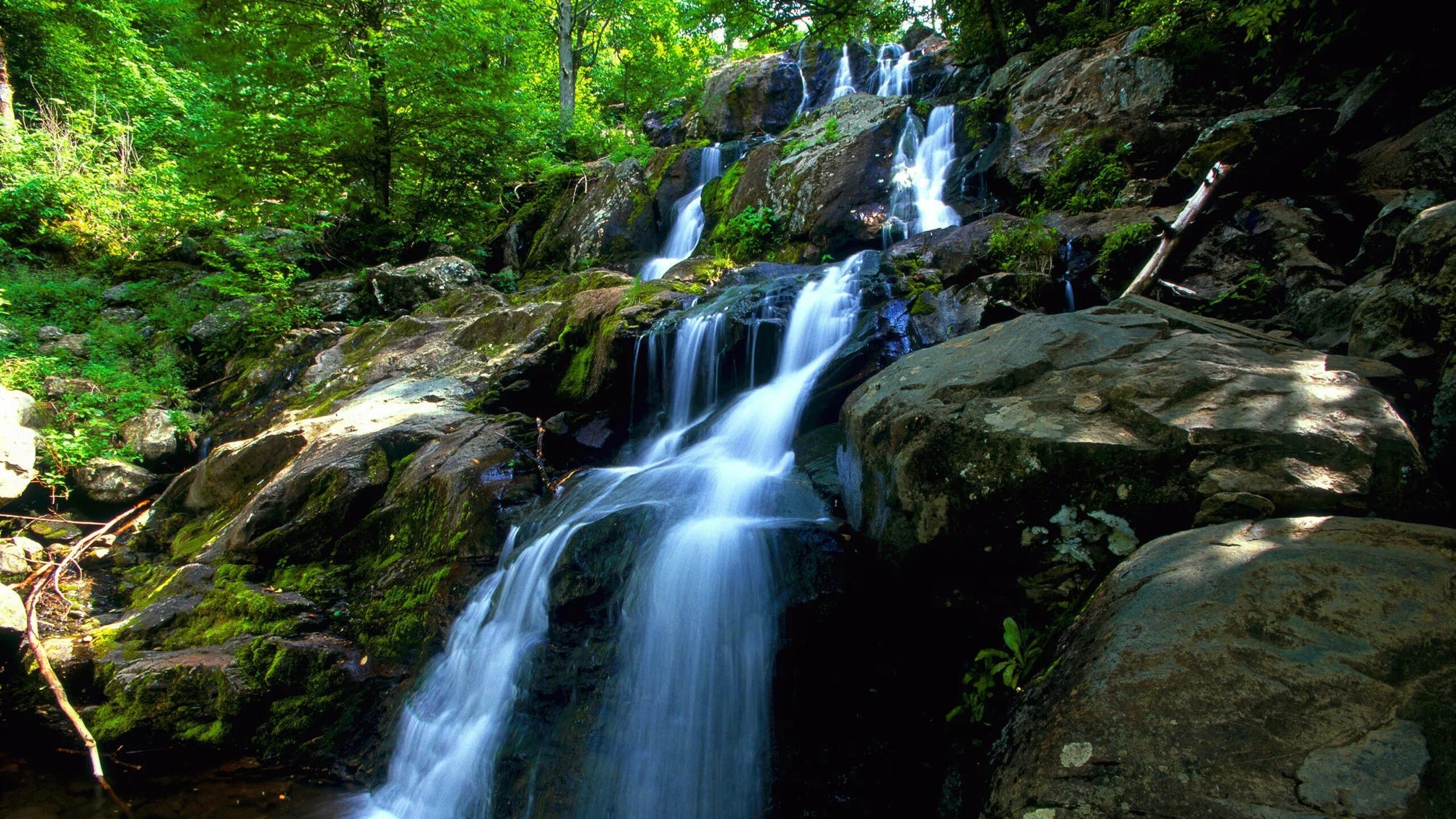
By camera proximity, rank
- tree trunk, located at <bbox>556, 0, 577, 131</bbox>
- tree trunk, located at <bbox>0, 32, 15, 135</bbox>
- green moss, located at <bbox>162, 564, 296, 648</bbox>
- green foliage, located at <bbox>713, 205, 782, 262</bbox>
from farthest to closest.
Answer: tree trunk, located at <bbox>556, 0, 577, 131</bbox>, tree trunk, located at <bbox>0, 32, 15, 135</bbox>, green foliage, located at <bbox>713, 205, 782, 262</bbox>, green moss, located at <bbox>162, 564, 296, 648</bbox>

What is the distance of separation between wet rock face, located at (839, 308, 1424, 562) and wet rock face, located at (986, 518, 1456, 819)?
524mm

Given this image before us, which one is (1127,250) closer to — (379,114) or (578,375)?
(578,375)

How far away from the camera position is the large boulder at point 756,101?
16797 mm

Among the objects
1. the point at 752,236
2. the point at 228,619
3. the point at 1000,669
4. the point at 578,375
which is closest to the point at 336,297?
the point at 578,375

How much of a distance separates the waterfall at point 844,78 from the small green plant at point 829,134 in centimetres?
452

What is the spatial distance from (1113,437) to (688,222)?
1171cm

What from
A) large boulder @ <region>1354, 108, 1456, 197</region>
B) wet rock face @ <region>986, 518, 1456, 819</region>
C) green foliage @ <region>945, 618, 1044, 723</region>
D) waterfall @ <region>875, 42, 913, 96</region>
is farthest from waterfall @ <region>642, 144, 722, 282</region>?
wet rock face @ <region>986, 518, 1456, 819</region>

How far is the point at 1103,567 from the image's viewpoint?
284cm

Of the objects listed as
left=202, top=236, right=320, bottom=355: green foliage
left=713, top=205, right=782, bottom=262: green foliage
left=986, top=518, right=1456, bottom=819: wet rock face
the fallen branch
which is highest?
left=713, top=205, right=782, bottom=262: green foliage

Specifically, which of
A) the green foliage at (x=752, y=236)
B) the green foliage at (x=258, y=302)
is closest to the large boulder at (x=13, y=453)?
the green foliage at (x=258, y=302)

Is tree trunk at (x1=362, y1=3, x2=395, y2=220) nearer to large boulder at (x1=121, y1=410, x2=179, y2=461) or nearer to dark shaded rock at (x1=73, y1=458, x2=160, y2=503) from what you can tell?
large boulder at (x1=121, y1=410, x2=179, y2=461)

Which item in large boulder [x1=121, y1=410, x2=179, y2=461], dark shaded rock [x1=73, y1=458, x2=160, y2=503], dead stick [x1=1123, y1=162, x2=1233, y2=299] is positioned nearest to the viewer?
dead stick [x1=1123, y1=162, x2=1233, y2=299]

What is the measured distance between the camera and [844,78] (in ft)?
55.0

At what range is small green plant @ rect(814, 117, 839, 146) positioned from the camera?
11625 mm
